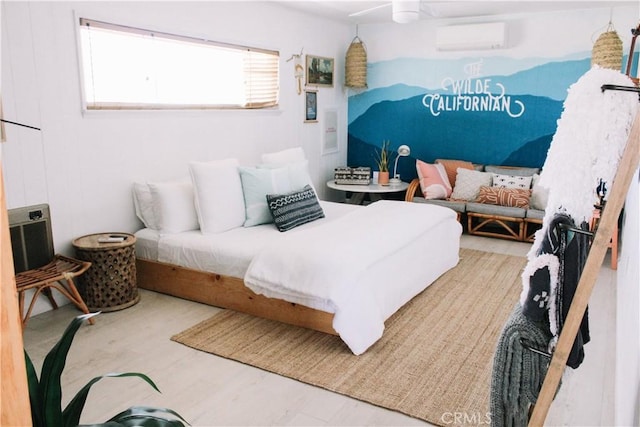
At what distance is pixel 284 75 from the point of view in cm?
548

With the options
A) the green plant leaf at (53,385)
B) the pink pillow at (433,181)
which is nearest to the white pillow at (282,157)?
the pink pillow at (433,181)

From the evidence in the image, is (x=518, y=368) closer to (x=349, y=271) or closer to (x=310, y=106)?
(x=349, y=271)

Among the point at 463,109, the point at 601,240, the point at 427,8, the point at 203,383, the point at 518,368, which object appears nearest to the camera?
the point at 601,240

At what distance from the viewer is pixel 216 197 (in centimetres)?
388

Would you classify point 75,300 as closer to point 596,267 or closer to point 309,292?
point 309,292

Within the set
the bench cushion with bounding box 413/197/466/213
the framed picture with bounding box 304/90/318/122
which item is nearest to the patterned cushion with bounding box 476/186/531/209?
the bench cushion with bounding box 413/197/466/213

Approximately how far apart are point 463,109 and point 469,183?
3.17 ft

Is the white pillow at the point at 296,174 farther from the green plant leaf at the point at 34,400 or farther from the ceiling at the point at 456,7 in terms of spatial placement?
the green plant leaf at the point at 34,400

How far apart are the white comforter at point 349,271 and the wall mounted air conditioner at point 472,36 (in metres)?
2.79

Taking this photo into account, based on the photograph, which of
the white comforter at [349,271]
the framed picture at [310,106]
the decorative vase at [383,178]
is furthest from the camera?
the decorative vase at [383,178]

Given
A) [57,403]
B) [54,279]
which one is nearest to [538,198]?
[54,279]

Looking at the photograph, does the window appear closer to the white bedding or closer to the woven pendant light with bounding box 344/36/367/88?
the white bedding

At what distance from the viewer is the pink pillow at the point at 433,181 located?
19.0 ft

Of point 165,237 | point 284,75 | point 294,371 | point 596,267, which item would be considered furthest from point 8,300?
point 284,75
